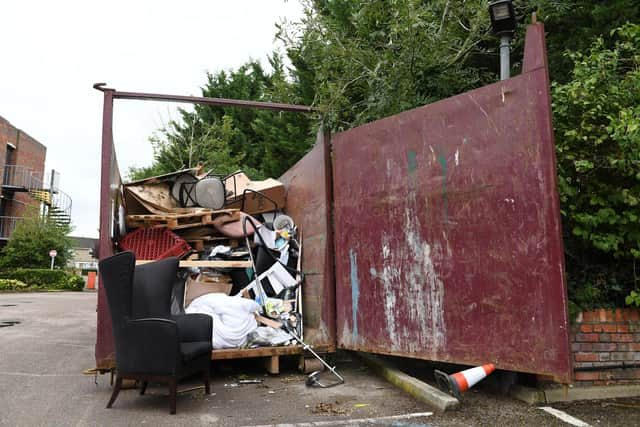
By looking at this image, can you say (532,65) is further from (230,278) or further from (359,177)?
(230,278)

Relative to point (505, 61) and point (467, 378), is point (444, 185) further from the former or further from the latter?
point (467, 378)

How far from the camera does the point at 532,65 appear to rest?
11.2 feet

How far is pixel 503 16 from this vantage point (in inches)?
166

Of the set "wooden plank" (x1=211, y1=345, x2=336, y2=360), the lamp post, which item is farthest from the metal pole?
"wooden plank" (x1=211, y1=345, x2=336, y2=360)

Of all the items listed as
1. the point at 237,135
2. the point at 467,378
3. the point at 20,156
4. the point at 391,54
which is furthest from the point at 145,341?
the point at 20,156

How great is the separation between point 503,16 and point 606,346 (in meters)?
2.91

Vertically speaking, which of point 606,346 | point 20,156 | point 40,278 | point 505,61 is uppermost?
point 20,156

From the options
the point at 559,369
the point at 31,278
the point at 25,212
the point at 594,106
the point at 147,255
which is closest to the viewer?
the point at 559,369

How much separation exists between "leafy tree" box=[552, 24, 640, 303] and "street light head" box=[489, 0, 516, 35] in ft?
2.37

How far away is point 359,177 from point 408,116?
2.65 feet

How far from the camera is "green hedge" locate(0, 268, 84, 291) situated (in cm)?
2248

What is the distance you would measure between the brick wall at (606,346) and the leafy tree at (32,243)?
25761 mm

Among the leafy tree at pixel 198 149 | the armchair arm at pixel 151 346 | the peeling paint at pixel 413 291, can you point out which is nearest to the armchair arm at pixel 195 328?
the armchair arm at pixel 151 346

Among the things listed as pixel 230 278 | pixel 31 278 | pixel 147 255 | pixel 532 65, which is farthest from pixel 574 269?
pixel 31 278
